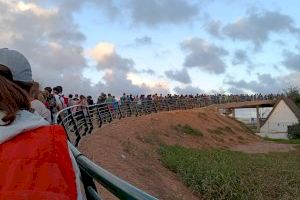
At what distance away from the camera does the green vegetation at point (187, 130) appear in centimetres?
4231

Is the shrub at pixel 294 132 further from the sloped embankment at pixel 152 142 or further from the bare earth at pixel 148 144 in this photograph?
the bare earth at pixel 148 144

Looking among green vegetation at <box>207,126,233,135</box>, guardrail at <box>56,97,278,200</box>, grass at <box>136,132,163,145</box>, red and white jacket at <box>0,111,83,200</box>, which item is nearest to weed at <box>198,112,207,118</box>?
green vegetation at <box>207,126,233,135</box>

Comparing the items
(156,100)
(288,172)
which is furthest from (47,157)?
(156,100)

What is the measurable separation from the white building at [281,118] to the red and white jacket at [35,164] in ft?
309

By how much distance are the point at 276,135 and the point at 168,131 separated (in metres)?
56.7

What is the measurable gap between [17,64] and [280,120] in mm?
98290

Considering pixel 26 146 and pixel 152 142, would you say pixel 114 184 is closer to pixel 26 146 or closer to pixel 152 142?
pixel 26 146

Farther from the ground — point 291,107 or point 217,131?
point 291,107

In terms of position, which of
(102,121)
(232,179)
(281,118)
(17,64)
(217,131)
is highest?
(281,118)

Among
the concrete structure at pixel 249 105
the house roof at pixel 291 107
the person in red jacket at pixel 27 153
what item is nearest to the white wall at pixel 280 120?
the house roof at pixel 291 107

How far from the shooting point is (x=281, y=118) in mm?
98500

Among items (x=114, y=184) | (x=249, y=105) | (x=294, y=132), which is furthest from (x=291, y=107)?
(x=114, y=184)

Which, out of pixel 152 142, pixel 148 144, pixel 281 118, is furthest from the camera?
pixel 281 118

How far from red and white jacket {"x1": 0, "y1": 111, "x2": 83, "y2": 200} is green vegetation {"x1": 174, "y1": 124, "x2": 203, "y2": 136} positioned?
39603 mm
